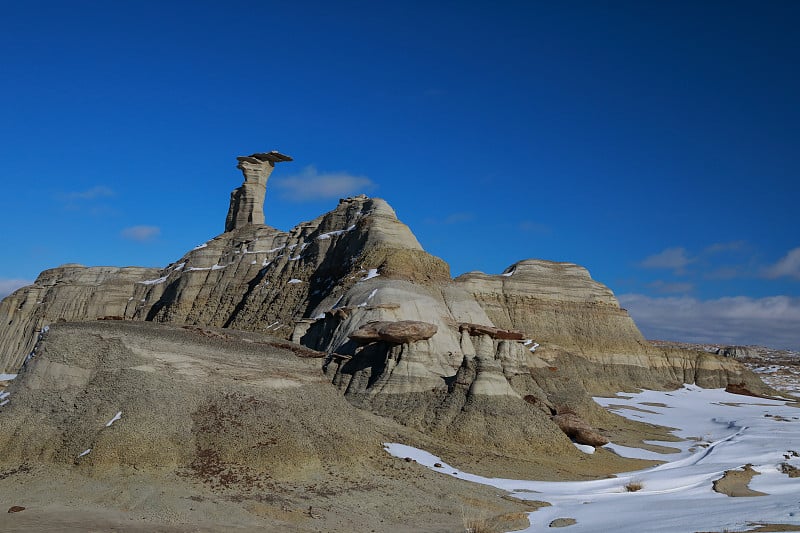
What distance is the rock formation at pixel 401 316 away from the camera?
28234 mm

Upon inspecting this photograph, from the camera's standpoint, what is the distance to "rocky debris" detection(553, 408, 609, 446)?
28.5m

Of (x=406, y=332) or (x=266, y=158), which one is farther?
(x=266, y=158)

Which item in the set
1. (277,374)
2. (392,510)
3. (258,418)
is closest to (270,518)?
(392,510)

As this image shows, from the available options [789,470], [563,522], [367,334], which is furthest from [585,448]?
[563,522]

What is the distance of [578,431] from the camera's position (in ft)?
94.3

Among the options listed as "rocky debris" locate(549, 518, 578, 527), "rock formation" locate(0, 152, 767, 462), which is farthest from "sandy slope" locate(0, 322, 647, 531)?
"rock formation" locate(0, 152, 767, 462)

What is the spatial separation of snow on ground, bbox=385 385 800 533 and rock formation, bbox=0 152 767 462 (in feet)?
13.8

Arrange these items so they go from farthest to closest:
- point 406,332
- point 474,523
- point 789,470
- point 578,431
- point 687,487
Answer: point 406,332
point 578,431
point 789,470
point 687,487
point 474,523

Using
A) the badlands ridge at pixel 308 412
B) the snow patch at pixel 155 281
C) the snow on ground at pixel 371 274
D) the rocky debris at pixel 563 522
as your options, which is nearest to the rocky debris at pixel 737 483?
the badlands ridge at pixel 308 412

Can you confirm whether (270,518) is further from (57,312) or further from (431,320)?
(57,312)

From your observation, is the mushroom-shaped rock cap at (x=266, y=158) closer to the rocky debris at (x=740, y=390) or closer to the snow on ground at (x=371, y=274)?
the snow on ground at (x=371, y=274)

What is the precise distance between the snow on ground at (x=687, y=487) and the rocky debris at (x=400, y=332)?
8.84m

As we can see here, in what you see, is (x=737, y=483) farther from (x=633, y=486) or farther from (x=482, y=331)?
(x=482, y=331)

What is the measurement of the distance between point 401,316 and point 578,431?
42.4 ft
